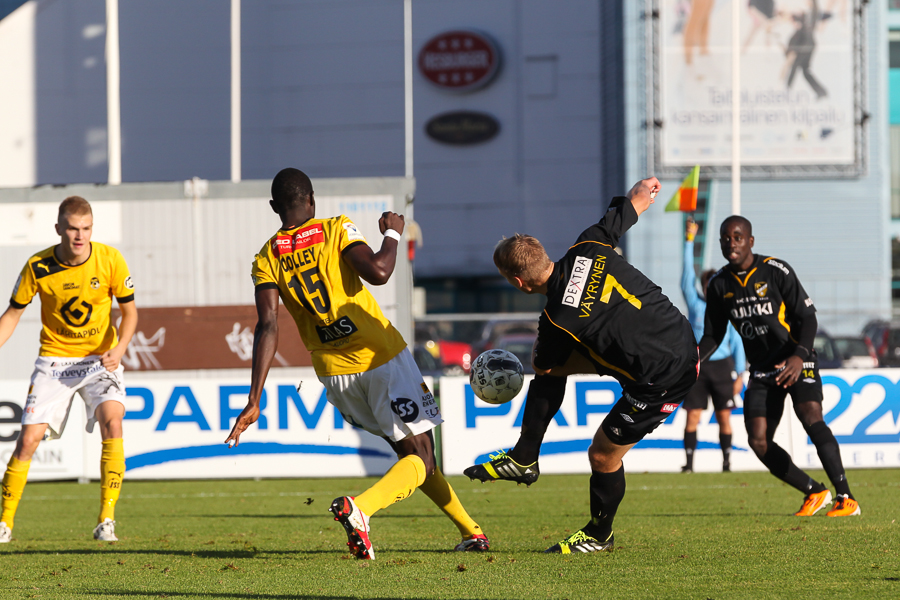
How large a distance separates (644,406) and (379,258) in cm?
156

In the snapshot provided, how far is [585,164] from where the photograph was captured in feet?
110

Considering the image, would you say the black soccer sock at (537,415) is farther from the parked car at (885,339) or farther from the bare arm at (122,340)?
the parked car at (885,339)

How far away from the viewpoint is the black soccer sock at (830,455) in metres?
7.29

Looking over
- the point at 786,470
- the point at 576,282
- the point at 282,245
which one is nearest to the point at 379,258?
the point at 282,245

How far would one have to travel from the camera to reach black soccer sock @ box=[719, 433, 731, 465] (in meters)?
11.3

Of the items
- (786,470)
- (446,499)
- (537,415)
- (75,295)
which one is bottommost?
(786,470)

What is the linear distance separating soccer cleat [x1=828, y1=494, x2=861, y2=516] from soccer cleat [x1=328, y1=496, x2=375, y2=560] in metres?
3.74

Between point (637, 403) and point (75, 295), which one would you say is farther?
point (75, 295)

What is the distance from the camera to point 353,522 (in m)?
4.90

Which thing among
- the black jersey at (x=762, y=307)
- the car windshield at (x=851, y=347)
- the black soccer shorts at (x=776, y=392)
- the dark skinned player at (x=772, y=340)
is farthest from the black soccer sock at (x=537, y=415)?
the car windshield at (x=851, y=347)

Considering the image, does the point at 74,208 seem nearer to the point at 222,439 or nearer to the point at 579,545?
the point at 579,545

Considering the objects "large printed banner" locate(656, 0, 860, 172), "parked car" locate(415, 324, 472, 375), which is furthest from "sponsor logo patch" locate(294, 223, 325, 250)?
"large printed banner" locate(656, 0, 860, 172)

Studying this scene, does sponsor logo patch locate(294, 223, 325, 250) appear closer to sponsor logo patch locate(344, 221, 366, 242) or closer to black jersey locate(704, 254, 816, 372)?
sponsor logo patch locate(344, 221, 366, 242)

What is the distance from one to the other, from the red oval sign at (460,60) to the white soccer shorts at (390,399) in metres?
29.2
